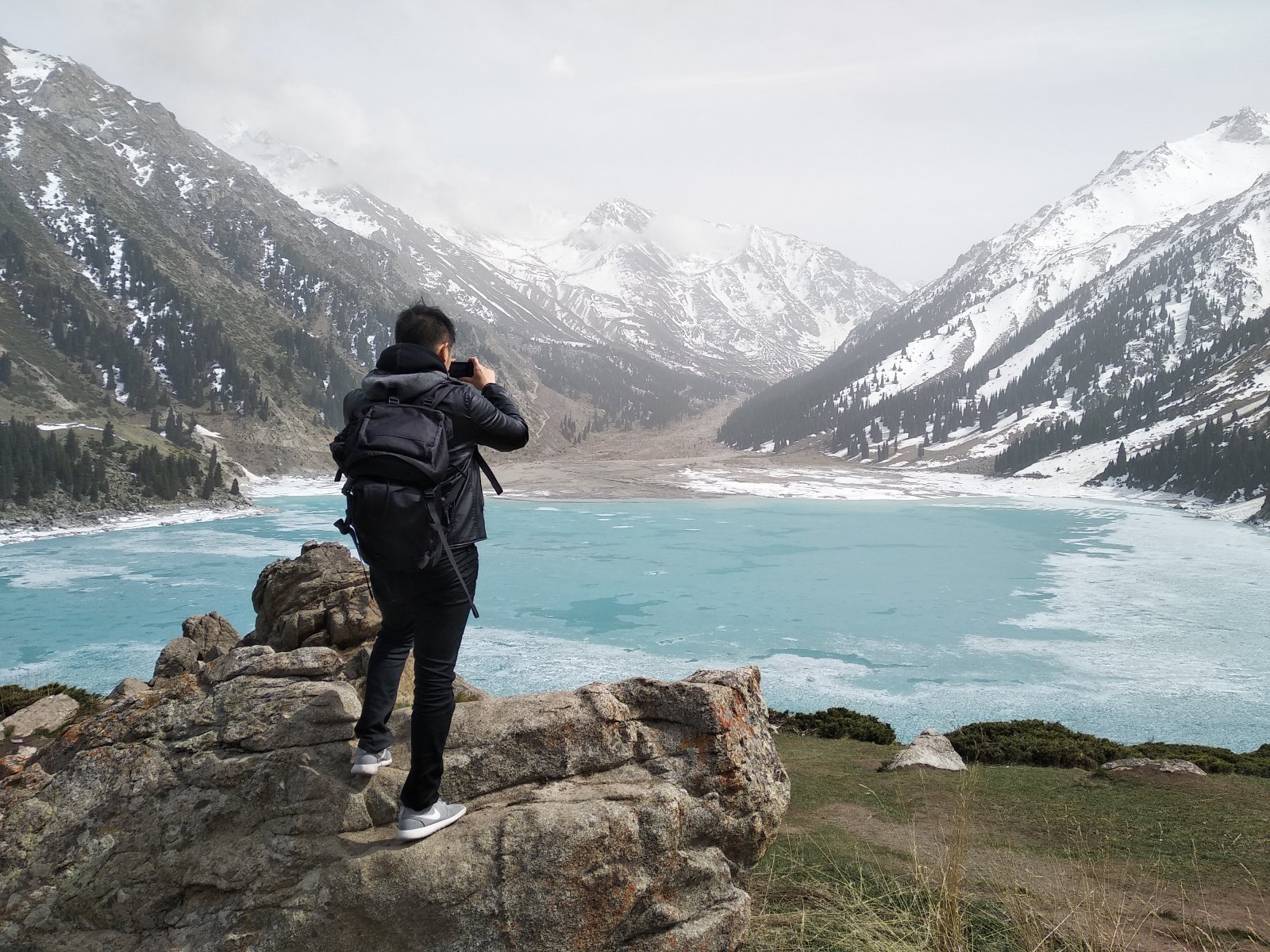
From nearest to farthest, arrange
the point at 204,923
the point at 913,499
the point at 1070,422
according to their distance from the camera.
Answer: the point at 204,923
the point at 913,499
the point at 1070,422

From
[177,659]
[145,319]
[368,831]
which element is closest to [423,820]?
[368,831]

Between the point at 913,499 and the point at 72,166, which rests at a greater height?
the point at 72,166

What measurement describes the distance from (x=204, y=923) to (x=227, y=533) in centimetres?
7457

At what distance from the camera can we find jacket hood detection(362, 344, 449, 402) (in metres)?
4.57

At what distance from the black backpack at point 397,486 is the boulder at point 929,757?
1217 centimetres

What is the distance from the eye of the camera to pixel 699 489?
115 meters

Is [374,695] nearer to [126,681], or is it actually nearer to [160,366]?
[126,681]

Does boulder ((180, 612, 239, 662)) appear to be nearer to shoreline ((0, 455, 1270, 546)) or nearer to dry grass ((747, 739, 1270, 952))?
dry grass ((747, 739, 1270, 952))

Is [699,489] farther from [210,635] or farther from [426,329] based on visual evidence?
[426,329]

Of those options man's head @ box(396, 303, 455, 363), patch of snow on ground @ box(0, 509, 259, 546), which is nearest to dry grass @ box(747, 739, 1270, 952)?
man's head @ box(396, 303, 455, 363)

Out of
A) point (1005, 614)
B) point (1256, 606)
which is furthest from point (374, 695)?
point (1256, 606)

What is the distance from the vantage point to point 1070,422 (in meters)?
152

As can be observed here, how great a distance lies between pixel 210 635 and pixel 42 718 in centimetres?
550

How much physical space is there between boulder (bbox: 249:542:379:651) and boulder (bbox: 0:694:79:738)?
408 cm
